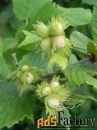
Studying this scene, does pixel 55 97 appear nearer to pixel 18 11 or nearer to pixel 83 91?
pixel 18 11

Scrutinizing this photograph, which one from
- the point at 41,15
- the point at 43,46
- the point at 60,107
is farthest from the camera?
the point at 41,15

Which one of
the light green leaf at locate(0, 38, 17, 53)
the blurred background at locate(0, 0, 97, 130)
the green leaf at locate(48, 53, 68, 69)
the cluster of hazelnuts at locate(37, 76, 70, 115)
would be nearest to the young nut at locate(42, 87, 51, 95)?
the cluster of hazelnuts at locate(37, 76, 70, 115)

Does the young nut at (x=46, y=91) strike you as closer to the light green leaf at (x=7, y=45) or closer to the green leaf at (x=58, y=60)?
the green leaf at (x=58, y=60)

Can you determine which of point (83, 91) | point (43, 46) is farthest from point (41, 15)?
point (83, 91)

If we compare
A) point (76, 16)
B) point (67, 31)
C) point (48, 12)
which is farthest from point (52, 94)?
point (67, 31)

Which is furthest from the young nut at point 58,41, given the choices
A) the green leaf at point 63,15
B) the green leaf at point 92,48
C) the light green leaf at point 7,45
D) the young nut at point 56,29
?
the light green leaf at point 7,45

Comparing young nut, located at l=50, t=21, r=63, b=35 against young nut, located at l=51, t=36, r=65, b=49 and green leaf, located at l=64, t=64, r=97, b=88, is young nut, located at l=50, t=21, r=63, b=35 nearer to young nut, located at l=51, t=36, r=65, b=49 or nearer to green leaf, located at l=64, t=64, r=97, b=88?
young nut, located at l=51, t=36, r=65, b=49

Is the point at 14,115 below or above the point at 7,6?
below

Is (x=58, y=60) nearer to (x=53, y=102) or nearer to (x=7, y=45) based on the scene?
(x=53, y=102)
